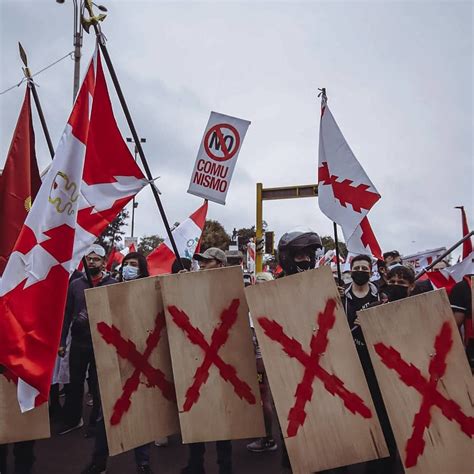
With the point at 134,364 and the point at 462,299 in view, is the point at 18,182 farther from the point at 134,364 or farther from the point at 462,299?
the point at 462,299

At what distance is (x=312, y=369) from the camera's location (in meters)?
2.43

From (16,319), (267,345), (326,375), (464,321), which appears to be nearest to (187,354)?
(267,345)

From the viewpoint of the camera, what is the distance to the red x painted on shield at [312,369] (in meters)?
2.39

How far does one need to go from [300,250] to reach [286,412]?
0.99 metres

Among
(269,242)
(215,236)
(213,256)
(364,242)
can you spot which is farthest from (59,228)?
(215,236)

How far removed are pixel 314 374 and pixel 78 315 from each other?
9.14ft

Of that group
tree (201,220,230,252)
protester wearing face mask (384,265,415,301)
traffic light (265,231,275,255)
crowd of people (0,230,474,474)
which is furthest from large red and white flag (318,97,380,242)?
tree (201,220,230,252)

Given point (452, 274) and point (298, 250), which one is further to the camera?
point (452, 274)

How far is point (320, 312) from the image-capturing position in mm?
2467

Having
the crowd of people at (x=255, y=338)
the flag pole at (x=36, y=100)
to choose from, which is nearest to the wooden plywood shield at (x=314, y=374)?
the crowd of people at (x=255, y=338)

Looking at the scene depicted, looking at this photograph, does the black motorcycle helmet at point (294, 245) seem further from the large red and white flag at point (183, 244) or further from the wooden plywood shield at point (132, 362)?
the large red and white flag at point (183, 244)

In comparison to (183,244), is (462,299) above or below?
below

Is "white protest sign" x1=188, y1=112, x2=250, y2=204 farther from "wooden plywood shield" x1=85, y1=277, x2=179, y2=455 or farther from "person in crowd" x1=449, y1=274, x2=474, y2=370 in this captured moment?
"person in crowd" x1=449, y1=274, x2=474, y2=370

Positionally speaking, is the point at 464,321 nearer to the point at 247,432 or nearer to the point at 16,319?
the point at 247,432
